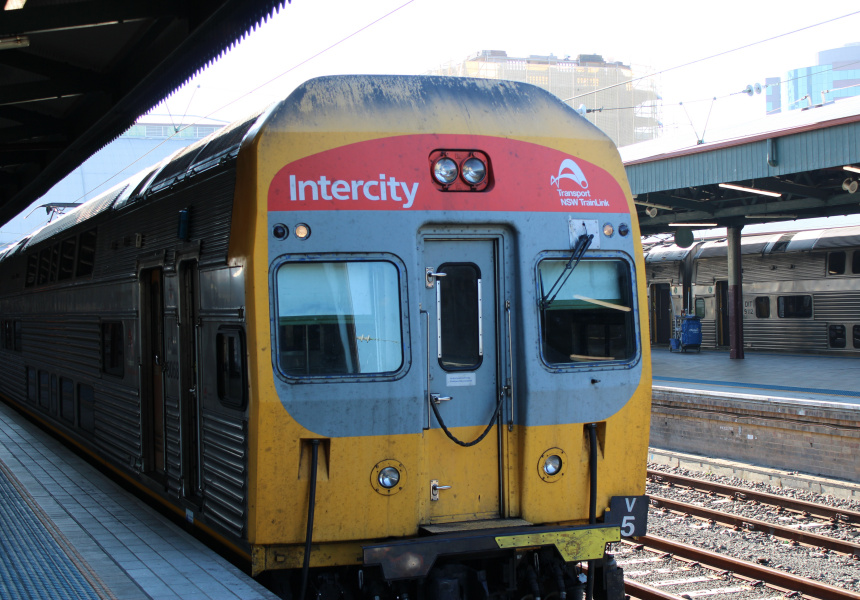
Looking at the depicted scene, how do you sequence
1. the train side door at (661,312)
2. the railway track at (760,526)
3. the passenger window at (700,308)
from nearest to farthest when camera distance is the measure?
the railway track at (760,526) → the passenger window at (700,308) → the train side door at (661,312)

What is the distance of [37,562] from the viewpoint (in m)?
5.95

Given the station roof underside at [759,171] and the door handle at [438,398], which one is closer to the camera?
the door handle at [438,398]

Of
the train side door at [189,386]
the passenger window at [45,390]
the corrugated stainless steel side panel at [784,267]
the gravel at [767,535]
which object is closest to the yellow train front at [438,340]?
the train side door at [189,386]

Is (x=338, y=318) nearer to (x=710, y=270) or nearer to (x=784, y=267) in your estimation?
(x=784, y=267)

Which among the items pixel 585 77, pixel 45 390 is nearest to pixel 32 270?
pixel 45 390

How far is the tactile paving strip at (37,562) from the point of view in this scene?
5.21 meters

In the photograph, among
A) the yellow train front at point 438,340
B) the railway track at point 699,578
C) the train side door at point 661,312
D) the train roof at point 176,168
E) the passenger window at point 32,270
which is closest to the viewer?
the yellow train front at point 438,340

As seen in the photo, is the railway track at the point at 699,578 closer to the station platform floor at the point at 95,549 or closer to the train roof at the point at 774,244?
the station platform floor at the point at 95,549

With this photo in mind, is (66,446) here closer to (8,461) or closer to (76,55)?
(8,461)

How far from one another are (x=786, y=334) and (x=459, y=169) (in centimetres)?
1970

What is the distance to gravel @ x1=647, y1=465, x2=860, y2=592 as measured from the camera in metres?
8.47

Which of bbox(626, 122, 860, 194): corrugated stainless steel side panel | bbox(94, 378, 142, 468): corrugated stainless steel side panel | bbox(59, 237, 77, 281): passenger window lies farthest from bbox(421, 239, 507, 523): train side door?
bbox(626, 122, 860, 194): corrugated stainless steel side panel

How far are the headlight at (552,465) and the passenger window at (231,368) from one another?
196 centimetres

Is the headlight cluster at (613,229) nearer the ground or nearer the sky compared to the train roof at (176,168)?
nearer the ground
